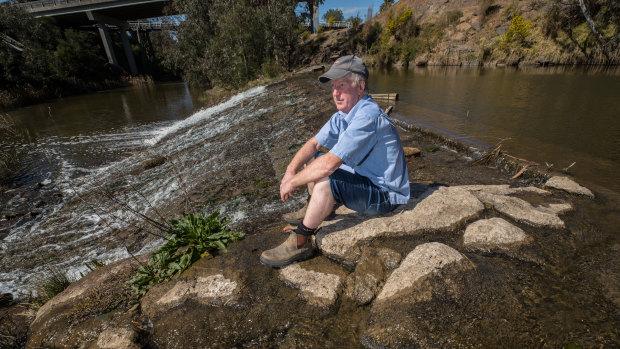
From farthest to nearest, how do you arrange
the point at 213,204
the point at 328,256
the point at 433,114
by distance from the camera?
1. the point at 433,114
2. the point at 213,204
3. the point at 328,256

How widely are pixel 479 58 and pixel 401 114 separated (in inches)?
1055

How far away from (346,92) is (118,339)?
9.38ft

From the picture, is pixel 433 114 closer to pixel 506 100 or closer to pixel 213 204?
pixel 506 100

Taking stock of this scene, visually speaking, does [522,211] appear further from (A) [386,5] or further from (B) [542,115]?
(A) [386,5]

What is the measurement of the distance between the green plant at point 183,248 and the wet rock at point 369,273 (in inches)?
58.2

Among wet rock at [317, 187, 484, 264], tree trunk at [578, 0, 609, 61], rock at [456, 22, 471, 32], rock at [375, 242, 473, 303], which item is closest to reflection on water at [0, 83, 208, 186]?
wet rock at [317, 187, 484, 264]

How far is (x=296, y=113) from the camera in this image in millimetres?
10406

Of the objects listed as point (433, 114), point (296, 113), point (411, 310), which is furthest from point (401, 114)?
point (411, 310)

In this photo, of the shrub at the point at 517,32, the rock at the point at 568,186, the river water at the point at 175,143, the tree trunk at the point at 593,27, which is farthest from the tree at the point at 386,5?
the rock at the point at 568,186

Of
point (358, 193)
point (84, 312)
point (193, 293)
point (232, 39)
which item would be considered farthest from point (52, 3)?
point (358, 193)

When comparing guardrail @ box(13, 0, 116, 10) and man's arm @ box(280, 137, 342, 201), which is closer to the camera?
man's arm @ box(280, 137, 342, 201)

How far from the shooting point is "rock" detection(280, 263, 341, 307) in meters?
2.33

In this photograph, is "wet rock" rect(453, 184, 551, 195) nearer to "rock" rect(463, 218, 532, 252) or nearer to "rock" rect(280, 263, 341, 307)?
"rock" rect(463, 218, 532, 252)

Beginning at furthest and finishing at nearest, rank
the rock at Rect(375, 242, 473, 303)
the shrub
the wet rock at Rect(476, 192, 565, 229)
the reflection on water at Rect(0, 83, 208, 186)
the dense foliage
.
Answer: the shrub
the dense foliage
the reflection on water at Rect(0, 83, 208, 186)
the wet rock at Rect(476, 192, 565, 229)
the rock at Rect(375, 242, 473, 303)
